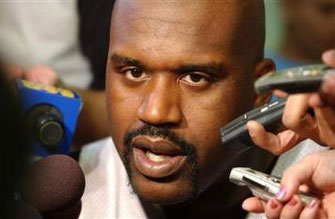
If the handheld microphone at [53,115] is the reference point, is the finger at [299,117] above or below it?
above

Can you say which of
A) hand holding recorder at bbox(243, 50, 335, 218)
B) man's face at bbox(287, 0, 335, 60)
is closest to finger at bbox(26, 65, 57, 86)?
hand holding recorder at bbox(243, 50, 335, 218)

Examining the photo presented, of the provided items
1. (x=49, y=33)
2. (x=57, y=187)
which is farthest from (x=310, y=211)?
(x=49, y=33)

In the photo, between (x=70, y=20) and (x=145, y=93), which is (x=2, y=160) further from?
(x=70, y=20)

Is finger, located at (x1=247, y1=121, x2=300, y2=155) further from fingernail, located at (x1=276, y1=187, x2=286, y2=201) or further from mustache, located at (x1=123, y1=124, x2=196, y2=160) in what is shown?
mustache, located at (x1=123, y1=124, x2=196, y2=160)

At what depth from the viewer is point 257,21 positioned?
110cm

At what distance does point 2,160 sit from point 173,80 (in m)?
0.52

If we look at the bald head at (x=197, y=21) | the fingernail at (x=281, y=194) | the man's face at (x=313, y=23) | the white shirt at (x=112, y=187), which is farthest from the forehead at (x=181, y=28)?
the man's face at (x=313, y=23)

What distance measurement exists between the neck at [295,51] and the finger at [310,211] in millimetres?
1156

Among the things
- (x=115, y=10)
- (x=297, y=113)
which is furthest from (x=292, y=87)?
(x=115, y=10)

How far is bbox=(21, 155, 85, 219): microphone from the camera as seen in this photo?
780mm

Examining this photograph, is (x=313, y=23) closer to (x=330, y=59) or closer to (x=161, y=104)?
(x=161, y=104)

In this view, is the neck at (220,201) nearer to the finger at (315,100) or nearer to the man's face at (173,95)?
the man's face at (173,95)

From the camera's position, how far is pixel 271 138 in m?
0.82

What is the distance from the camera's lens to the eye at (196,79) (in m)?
1.04
